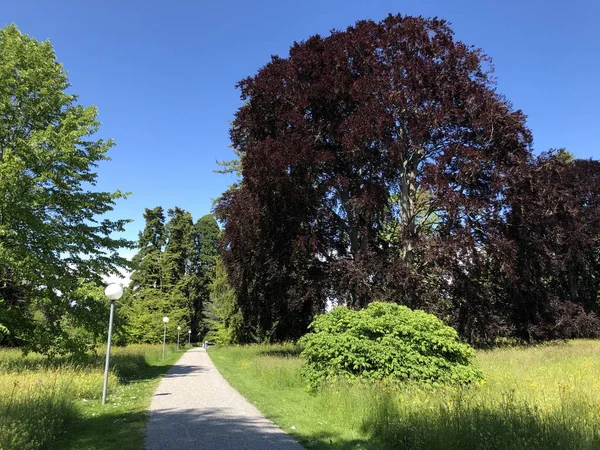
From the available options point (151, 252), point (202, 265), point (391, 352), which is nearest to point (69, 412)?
point (391, 352)

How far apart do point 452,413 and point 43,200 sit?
50.0 ft

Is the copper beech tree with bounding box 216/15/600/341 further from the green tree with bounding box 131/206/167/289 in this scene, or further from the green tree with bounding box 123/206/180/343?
the green tree with bounding box 131/206/167/289

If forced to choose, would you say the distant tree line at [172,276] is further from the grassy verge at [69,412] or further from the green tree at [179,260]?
the grassy verge at [69,412]

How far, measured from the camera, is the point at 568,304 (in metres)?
29.2

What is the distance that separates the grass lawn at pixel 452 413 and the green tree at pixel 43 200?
8791 mm

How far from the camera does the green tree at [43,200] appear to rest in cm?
1463

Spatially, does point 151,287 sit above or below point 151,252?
below

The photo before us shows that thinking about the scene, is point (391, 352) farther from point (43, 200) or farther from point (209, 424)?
point (43, 200)

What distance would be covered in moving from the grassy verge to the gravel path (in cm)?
37

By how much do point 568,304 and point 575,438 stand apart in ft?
96.4

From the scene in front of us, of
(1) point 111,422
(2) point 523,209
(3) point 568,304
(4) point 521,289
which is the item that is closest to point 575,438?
(1) point 111,422

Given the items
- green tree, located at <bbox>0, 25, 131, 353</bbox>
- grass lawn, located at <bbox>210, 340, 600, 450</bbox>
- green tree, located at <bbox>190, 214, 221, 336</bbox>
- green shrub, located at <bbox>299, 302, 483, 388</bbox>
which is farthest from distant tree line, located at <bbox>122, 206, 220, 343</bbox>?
grass lawn, located at <bbox>210, 340, 600, 450</bbox>

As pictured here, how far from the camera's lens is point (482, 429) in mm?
5402

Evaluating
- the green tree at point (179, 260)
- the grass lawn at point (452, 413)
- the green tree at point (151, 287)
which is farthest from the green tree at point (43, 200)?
the green tree at point (179, 260)
